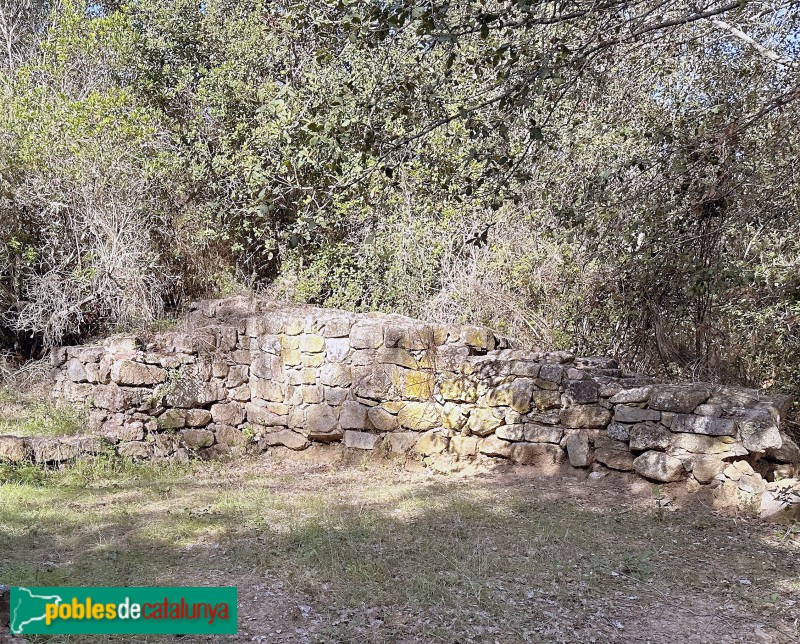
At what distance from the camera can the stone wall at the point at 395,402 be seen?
576 cm

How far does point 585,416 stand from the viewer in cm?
632

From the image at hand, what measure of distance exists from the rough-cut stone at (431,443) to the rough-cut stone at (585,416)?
126cm

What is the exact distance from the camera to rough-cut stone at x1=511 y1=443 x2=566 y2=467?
6.47 m

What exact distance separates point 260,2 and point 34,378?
20.3 ft

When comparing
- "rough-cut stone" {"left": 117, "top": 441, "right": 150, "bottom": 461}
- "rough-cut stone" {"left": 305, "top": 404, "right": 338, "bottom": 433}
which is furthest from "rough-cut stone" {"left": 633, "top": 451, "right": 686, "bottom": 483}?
"rough-cut stone" {"left": 117, "top": 441, "right": 150, "bottom": 461}

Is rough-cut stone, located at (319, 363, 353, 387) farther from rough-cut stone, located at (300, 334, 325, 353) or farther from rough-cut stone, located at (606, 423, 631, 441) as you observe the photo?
rough-cut stone, located at (606, 423, 631, 441)

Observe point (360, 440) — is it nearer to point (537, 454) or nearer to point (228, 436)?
point (228, 436)

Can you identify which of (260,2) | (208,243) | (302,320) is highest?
(260,2)

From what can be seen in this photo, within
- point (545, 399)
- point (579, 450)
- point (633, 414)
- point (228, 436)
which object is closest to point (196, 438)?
point (228, 436)

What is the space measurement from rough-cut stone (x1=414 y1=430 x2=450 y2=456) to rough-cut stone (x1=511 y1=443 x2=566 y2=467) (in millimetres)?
742

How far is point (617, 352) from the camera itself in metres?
8.02

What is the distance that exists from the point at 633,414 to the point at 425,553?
2.49 m

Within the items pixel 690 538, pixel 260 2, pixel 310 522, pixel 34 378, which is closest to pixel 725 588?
pixel 690 538

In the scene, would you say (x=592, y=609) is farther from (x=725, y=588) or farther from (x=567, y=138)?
(x=567, y=138)
